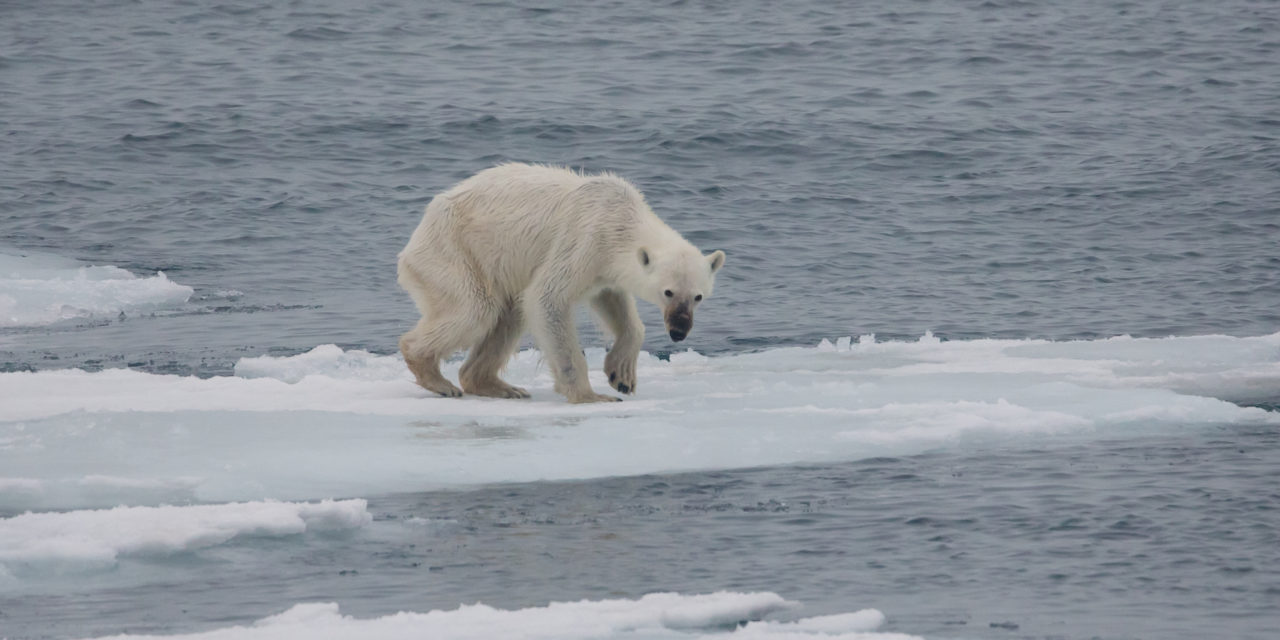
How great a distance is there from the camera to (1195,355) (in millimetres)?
10344

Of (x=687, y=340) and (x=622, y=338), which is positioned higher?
(x=622, y=338)

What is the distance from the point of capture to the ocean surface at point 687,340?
6035 mm

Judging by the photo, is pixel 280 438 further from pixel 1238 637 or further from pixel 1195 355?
pixel 1195 355

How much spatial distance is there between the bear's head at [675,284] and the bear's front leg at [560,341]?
0.56 m

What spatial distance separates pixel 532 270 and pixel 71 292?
232 inches

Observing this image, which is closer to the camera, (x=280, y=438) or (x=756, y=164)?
(x=280, y=438)

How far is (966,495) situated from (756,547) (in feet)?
4.30

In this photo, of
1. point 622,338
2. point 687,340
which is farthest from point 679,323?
point 687,340

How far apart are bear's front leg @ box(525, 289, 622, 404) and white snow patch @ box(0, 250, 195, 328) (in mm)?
5293

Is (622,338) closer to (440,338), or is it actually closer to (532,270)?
(532,270)

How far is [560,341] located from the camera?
8828mm

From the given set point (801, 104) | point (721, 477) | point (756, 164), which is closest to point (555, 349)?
point (721, 477)

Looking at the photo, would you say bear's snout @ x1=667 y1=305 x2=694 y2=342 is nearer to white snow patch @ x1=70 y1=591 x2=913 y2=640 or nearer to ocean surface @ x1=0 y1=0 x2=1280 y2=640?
ocean surface @ x1=0 y1=0 x2=1280 y2=640

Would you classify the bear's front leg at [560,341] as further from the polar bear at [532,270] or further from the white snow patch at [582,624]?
the white snow patch at [582,624]
